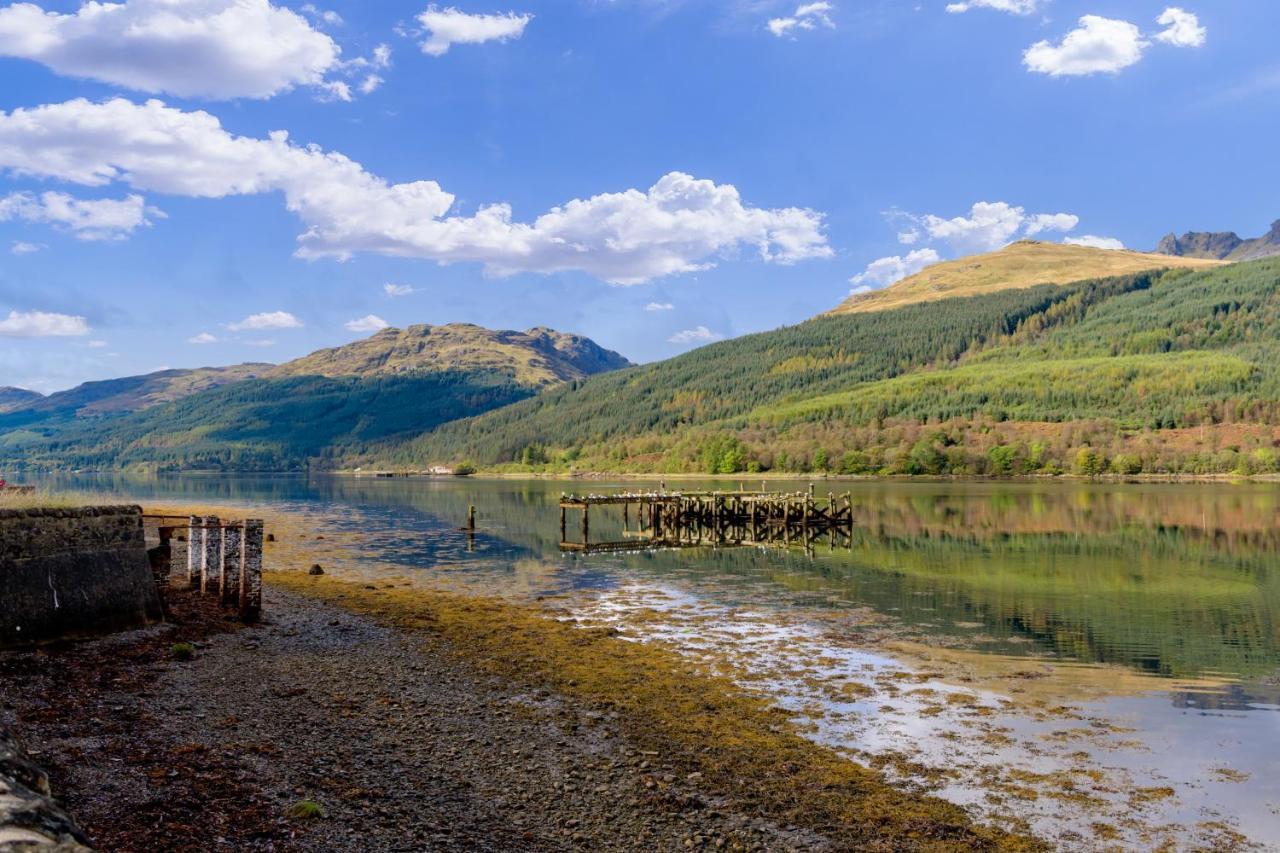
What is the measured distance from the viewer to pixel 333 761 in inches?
523

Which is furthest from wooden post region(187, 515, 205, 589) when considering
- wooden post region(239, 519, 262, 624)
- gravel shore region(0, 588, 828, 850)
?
gravel shore region(0, 588, 828, 850)

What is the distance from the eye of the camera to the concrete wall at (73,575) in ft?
58.5

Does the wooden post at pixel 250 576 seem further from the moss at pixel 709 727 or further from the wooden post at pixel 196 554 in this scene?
the wooden post at pixel 196 554

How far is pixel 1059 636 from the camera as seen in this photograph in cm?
2708

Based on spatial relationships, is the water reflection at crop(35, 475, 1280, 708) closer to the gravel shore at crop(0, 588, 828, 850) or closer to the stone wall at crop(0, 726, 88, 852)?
the gravel shore at crop(0, 588, 828, 850)

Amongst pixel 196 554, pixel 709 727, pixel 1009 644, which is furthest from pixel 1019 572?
pixel 196 554

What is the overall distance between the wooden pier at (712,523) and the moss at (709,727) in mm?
30056

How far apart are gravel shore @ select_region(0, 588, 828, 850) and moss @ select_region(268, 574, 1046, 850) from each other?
2.39 feet

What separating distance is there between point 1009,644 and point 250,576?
73.8ft

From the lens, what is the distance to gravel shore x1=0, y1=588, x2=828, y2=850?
35.1 feet

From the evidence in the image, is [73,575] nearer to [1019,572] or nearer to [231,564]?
[231,564]

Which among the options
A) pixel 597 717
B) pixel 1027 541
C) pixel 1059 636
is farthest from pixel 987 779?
pixel 1027 541

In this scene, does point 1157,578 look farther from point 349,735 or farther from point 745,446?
point 745,446

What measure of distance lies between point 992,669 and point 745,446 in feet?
573
